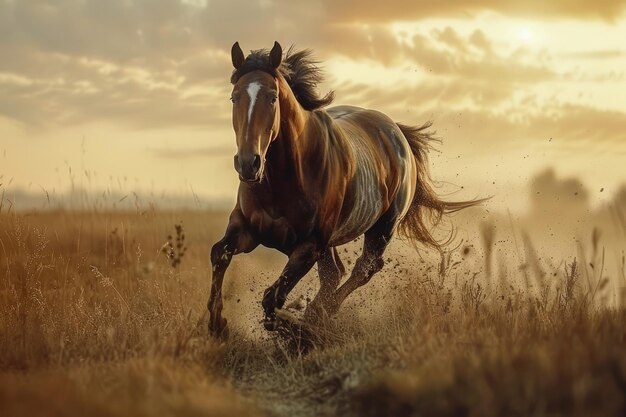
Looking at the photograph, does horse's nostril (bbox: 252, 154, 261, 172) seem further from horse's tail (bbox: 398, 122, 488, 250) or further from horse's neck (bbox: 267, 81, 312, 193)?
horse's tail (bbox: 398, 122, 488, 250)

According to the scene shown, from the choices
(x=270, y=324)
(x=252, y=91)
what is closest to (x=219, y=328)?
(x=270, y=324)

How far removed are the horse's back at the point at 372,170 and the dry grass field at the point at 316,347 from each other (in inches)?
29.5

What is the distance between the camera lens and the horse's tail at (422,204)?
33.1 ft

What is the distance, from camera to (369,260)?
895 cm

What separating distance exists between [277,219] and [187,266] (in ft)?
13.2

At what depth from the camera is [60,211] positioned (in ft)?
36.2

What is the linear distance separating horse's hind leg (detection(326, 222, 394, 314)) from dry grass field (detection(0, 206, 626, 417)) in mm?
208

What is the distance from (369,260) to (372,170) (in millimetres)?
1072

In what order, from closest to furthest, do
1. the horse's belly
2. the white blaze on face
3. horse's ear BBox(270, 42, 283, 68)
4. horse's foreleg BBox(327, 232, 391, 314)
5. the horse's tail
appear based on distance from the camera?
the white blaze on face → horse's ear BBox(270, 42, 283, 68) → the horse's belly → horse's foreleg BBox(327, 232, 391, 314) → the horse's tail

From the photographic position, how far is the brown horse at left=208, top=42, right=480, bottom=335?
6.57m

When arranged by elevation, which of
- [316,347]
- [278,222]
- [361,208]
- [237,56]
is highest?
[237,56]

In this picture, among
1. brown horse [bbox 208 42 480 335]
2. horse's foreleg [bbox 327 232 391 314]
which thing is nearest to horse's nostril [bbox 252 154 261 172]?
brown horse [bbox 208 42 480 335]

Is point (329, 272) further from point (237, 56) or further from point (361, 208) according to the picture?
point (237, 56)

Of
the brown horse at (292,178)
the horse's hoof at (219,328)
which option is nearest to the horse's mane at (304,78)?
the brown horse at (292,178)
